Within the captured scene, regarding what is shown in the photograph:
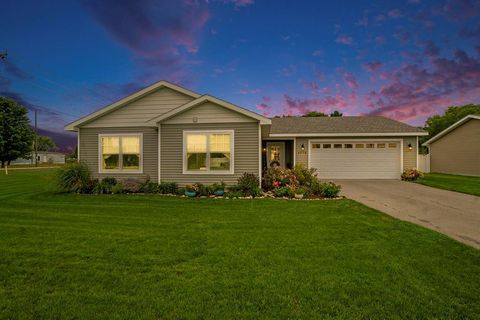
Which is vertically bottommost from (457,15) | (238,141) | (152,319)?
(152,319)

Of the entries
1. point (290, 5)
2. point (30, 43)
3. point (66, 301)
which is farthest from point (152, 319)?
point (30, 43)

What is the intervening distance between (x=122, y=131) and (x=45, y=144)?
3914 inches

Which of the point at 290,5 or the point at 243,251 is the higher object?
the point at 290,5

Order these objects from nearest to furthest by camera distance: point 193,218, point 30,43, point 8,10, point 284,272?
point 284,272, point 193,218, point 8,10, point 30,43

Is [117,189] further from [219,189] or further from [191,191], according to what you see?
[219,189]

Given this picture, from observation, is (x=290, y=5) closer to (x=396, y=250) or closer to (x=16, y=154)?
(x=396, y=250)

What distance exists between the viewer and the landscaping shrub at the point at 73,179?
33.4 feet

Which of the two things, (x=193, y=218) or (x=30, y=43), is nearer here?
(x=193, y=218)

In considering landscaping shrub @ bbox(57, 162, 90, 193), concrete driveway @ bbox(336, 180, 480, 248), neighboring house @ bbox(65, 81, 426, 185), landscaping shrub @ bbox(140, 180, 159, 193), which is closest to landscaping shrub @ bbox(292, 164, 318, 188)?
concrete driveway @ bbox(336, 180, 480, 248)

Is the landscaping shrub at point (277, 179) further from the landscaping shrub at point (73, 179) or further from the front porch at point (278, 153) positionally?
the landscaping shrub at point (73, 179)

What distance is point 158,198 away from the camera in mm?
9102

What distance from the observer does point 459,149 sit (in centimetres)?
1892

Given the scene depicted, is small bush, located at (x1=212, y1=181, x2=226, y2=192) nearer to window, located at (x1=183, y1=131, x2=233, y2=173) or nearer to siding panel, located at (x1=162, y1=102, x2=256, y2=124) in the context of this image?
window, located at (x1=183, y1=131, x2=233, y2=173)

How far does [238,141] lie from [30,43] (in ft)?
61.3
